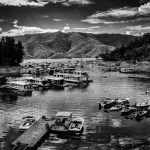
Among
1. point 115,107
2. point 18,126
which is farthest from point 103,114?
point 18,126

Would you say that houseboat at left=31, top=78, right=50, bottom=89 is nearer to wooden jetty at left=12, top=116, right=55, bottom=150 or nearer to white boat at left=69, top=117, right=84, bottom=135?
wooden jetty at left=12, top=116, right=55, bottom=150

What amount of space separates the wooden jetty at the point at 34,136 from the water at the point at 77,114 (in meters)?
1.57

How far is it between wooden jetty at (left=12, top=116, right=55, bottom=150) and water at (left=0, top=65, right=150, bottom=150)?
5.17 ft

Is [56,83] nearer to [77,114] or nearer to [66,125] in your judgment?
[77,114]

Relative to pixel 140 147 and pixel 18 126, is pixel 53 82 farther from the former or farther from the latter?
pixel 140 147

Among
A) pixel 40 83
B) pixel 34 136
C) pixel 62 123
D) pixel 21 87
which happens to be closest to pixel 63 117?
pixel 62 123

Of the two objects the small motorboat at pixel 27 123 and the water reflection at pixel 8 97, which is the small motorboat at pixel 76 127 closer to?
the small motorboat at pixel 27 123

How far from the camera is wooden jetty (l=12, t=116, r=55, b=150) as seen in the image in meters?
47.9

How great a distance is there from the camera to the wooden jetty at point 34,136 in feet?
157

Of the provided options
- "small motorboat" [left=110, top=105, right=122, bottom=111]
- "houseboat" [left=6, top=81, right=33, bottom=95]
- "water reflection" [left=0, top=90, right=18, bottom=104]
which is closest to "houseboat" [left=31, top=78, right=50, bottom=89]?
"houseboat" [left=6, top=81, right=33, bottom=95]

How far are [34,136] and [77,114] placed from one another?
23.8 meters

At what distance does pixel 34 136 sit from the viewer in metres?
53.2

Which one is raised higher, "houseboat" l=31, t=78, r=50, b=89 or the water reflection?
"houseboat" l=31, t=78, r=50, b=89

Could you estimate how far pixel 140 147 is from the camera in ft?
161
